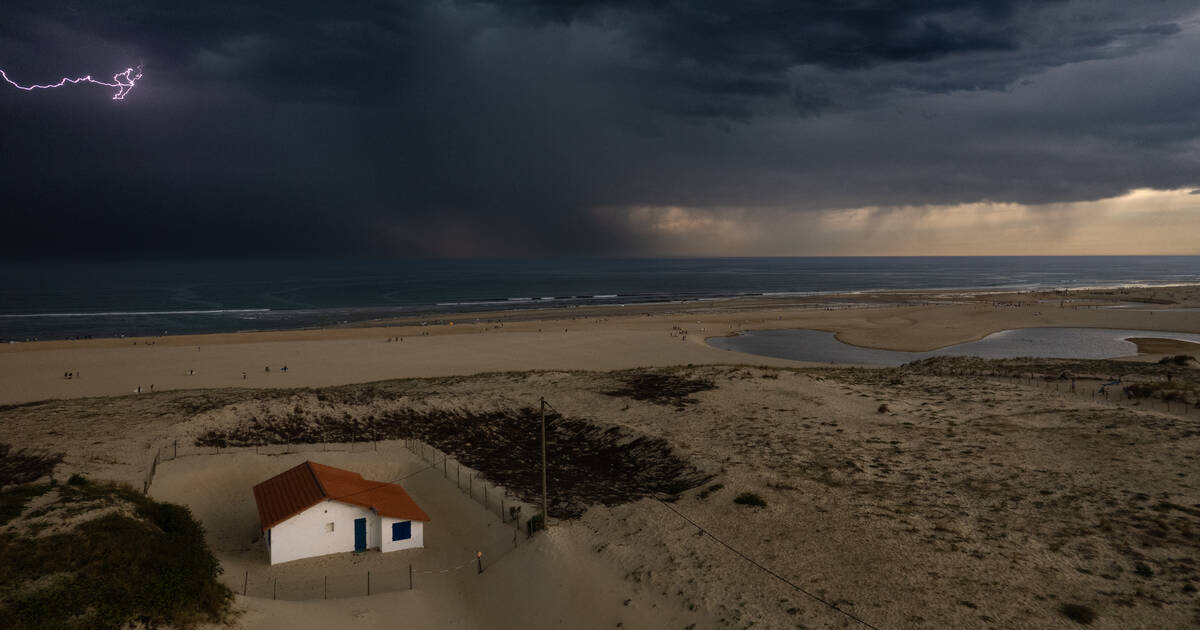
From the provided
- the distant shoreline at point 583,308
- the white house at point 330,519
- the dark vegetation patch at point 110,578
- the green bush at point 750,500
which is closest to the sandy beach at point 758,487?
the green bush at point 750,500

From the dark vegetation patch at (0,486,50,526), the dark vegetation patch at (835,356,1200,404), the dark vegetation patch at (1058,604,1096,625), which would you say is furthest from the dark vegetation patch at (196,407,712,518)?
the dark vegetation patch at (835,356,1200,404)

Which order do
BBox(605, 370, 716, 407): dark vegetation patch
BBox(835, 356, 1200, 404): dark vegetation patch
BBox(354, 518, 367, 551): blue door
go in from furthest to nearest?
BBox(605, 370, 716, 407): dark vegetation patch < BBox(835, 356, 1200, 404): dark vegetation patch < BBox(354, 518, 367, 551): blue door

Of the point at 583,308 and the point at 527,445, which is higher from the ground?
the point at 583,308

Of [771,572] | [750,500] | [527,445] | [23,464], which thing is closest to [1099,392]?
Result: [750,500]

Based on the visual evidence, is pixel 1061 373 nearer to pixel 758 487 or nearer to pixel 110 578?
pixel 758 487

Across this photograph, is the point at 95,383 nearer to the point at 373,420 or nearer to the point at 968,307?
the point at 373,420

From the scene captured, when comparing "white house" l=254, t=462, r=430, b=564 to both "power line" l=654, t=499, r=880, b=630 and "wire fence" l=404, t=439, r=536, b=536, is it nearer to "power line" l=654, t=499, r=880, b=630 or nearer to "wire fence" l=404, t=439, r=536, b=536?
"wire fence" l=404, t=439, r=536, b=536

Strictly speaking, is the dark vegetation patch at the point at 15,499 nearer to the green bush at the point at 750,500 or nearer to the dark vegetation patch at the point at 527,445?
the dark vegetation patch at the point at 527,445
